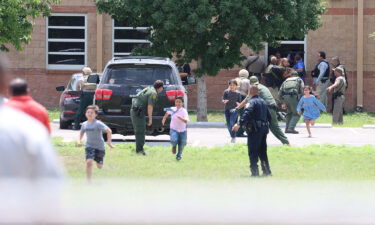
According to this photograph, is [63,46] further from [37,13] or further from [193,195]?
[193,195]

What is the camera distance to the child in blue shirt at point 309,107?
82.6 feet

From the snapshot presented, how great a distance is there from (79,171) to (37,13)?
6397 millimetres

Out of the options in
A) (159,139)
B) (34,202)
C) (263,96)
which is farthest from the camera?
(159,139)

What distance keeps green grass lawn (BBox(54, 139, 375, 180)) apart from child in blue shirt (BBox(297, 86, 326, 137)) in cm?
378

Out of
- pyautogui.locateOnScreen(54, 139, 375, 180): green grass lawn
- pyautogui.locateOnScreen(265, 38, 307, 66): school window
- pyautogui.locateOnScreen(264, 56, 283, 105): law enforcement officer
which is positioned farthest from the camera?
pyautogui.locateOnScreen(265, 38, 307, 66): school window

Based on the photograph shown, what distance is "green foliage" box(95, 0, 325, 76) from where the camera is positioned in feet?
95.5

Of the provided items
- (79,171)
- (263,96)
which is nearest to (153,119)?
(263,96)

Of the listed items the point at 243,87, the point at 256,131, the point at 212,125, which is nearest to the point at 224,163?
the point at 256,131

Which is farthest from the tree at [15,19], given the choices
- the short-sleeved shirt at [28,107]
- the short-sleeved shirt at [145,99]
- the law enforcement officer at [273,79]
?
the short-sleeved shirt at [28,107]

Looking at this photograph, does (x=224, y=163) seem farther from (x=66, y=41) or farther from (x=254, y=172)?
(x=66, y=41)

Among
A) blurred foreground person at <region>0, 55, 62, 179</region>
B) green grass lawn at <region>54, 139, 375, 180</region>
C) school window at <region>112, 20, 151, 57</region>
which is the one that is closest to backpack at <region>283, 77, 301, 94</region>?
green grass lawn at <region>54, 139, 375, 180</region>

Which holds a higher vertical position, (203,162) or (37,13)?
(37,13)

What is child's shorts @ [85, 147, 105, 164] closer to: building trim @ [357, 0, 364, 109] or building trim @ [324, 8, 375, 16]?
building trim @ [357, 0, 364, 109]

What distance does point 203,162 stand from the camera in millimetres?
18281
